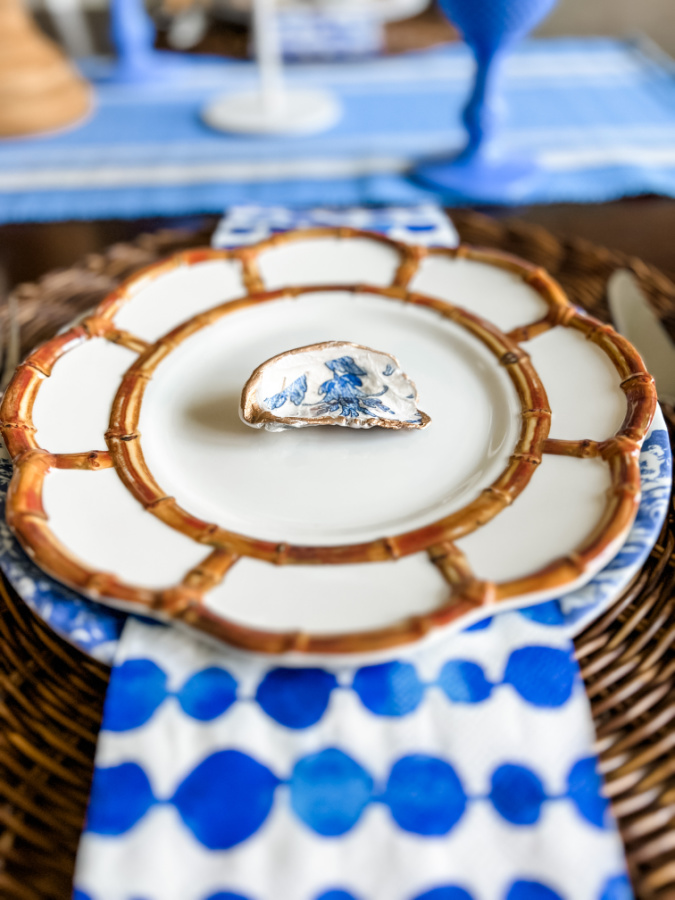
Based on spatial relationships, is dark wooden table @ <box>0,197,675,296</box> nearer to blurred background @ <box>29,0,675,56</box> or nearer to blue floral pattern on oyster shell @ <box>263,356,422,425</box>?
blue floral pattern on oyster shell @ <box>263,356,422,425</box>

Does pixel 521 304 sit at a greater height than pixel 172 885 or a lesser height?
greater

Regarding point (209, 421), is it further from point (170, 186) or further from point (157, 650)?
point (170, 186)

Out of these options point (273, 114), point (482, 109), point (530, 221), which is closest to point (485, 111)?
point (482, 109)

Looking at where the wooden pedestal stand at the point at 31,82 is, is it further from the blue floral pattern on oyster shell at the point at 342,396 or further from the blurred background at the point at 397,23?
the blue floral pattern on oyster shell at the point at 342,396

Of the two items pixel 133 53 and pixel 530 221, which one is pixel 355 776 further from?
pixel 133 53

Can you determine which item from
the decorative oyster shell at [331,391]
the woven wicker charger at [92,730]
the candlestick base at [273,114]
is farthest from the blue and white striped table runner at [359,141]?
the woven wicker charger at [92,730]

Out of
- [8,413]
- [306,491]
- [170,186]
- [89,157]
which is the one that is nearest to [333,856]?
[306,491]
